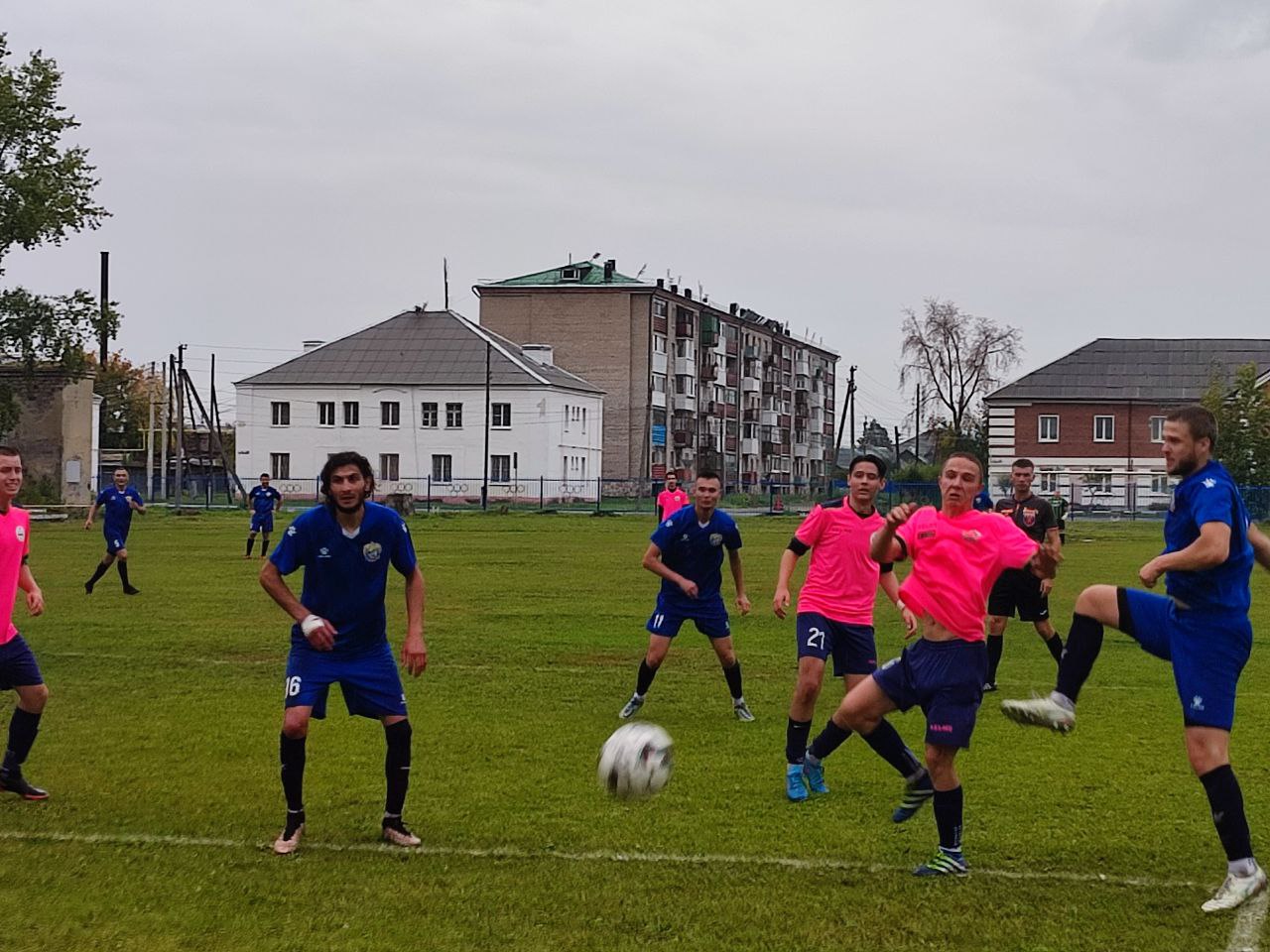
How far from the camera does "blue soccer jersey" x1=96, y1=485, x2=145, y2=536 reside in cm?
2366

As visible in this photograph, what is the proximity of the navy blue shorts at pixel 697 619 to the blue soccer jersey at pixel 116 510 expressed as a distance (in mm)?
13852

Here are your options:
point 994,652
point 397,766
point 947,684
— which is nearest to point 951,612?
point 947,684

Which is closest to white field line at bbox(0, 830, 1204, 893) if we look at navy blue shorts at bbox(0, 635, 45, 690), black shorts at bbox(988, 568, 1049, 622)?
navy blue shorts at bbox(0, 635, 45, 690)

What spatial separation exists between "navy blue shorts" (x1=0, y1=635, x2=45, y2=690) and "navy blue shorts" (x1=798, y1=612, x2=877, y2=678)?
180 inches

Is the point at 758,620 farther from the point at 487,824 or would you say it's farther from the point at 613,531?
the point at 613,531

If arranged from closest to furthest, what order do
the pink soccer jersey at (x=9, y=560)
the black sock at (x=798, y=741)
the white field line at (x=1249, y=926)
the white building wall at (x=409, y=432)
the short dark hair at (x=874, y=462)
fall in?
1. the white field line at (x=1249, y=926)
2. the pink soccer jersey at (x=9, y=560)
3. the black sock at (x=798, y=741)
4. the short dark hair at (x=874, y=462)
5. the white building wall at (x=409, y=432)

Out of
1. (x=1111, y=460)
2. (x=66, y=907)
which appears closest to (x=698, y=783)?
(x=66, y=907)

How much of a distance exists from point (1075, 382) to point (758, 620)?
58.3 meters

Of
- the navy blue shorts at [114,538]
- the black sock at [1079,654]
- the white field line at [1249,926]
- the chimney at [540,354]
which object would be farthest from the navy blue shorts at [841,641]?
the chimney at [540,354]

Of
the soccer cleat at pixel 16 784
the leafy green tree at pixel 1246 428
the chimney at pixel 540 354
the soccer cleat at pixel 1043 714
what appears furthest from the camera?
the chimney at pixel 540 354

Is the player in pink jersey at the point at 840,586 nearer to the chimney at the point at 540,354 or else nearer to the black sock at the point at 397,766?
the black sock at the point at 397,766

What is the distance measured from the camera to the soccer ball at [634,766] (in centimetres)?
784

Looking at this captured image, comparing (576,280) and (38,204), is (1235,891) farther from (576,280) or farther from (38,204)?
(576,280)

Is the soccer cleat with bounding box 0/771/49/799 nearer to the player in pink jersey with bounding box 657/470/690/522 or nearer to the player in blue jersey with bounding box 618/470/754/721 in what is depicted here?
the player in blue jersey with bounding box 618/470/754/721
